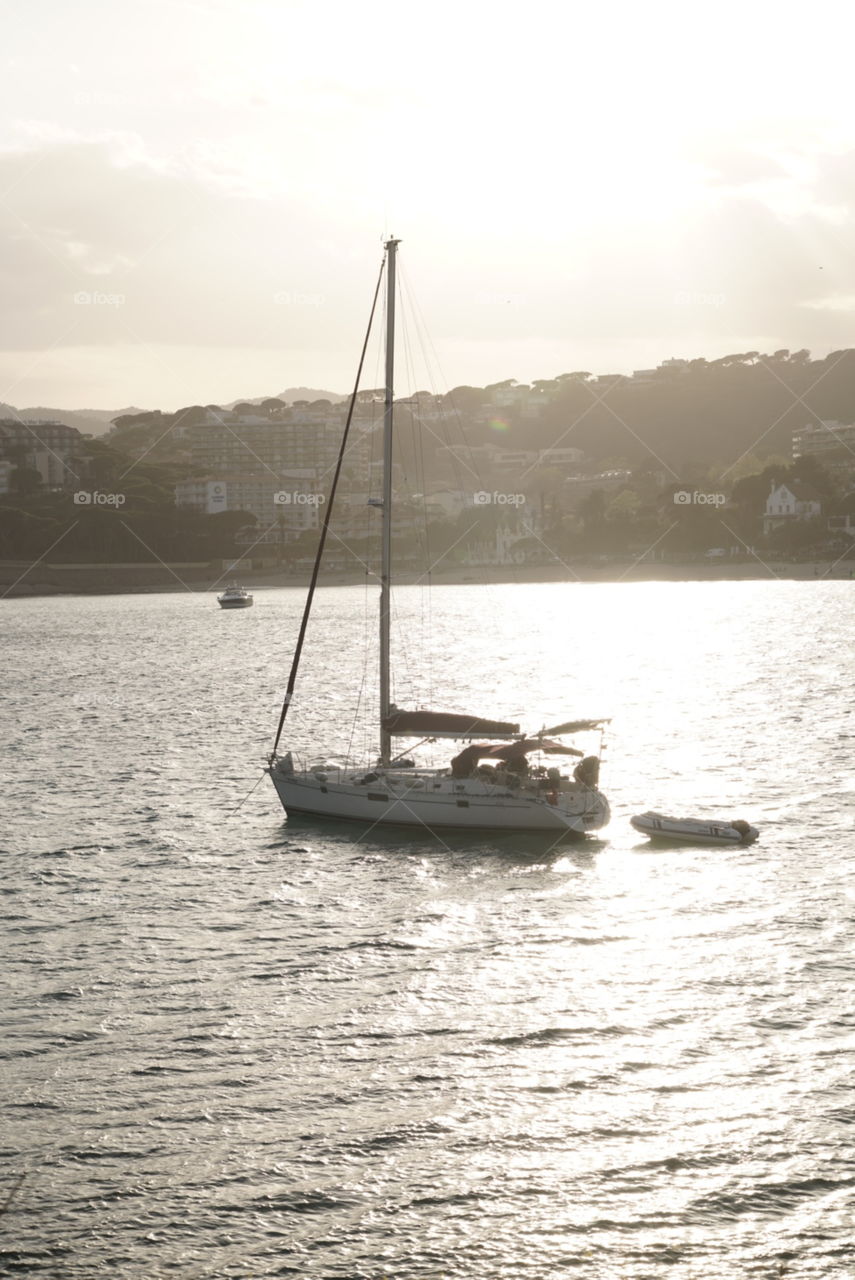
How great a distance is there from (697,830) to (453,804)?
652 centimetres

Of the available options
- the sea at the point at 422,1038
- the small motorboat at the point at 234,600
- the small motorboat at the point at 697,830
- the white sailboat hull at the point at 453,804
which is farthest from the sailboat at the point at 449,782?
the small motorboat at the point at 234,600

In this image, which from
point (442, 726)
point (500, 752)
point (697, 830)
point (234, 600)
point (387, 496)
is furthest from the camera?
point (234, 600)

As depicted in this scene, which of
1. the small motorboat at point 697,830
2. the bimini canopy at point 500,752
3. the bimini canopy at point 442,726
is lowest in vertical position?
the small motorboat at point 697,830

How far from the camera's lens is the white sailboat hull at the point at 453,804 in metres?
35.7

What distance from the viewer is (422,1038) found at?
22.0 metres

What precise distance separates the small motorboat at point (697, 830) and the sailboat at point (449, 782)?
4.38ft

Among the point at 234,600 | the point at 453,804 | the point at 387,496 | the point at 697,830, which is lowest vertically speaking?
the point at 697,830

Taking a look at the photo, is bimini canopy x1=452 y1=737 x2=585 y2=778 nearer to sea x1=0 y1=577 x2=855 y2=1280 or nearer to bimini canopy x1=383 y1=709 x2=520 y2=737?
bimini canopy x1=383 y1=709 x2=520 y2=737

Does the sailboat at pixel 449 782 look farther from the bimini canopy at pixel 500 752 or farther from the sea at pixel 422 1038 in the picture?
the sea at pixel 422 1038

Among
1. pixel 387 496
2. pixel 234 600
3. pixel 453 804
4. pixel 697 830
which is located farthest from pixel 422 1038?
pixel 234 600

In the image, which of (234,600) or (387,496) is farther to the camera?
Result: (234,600)

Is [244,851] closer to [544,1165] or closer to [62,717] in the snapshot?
[544,1165]

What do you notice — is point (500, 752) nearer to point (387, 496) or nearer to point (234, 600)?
point (387, 496)

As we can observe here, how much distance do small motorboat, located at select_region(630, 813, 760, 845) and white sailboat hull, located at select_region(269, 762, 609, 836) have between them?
1.32m
